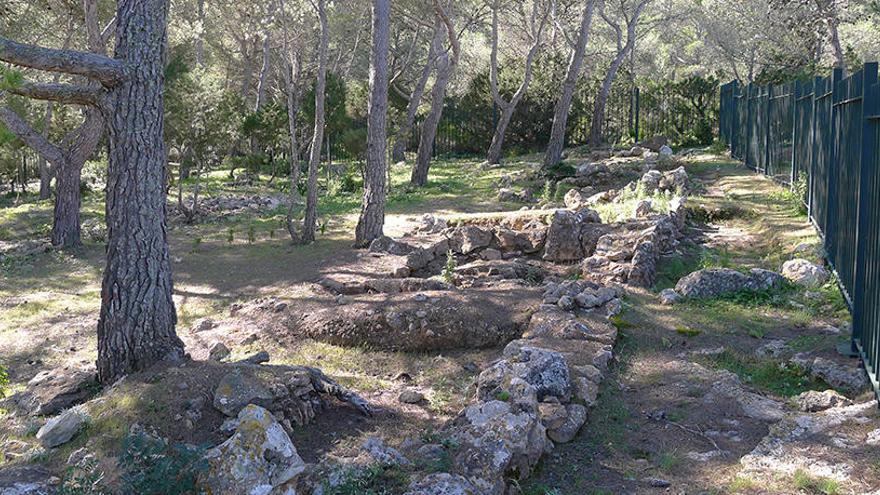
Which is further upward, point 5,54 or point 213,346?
point 5,54

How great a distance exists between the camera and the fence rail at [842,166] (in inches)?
205

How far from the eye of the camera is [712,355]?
6230 millimetres

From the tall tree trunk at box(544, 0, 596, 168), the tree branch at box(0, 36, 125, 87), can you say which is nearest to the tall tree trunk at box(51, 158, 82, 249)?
the tree branch at box(0, 36, 125, 87)

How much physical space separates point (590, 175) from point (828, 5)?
8799 millimetres

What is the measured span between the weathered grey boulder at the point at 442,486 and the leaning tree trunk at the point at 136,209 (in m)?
2.34

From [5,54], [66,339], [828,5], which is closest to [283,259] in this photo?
[66,339]

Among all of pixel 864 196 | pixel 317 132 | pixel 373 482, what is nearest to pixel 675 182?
pixel 317 132

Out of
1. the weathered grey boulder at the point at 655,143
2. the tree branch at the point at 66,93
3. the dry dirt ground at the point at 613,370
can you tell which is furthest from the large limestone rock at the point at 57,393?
the weathered grey boulder at the point at 655,143

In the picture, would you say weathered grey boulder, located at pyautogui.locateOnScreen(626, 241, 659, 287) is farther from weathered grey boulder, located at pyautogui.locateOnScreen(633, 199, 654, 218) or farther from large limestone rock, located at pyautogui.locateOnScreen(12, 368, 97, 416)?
large limestone rock, located at pyautogui.locateOnScreen(12, 368, 97, 416)

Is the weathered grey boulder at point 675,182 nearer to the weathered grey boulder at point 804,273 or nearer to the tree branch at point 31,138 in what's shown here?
the weathered grey boulder at point 804,273

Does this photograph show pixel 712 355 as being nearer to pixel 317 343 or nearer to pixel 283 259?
pixel 317 343

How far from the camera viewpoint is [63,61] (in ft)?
16.2

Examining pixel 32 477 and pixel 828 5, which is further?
pixel 828 5

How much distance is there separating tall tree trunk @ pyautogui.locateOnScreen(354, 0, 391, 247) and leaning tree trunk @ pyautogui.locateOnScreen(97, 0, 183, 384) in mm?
6507
